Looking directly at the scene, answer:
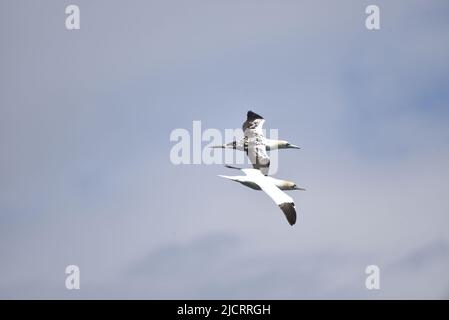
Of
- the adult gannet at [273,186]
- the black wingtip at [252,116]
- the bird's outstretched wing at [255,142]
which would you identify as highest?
the black wingtip at [252,116]

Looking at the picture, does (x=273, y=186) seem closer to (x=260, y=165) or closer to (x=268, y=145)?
(x=260, y=165)

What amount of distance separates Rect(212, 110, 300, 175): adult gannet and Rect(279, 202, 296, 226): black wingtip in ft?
20.9

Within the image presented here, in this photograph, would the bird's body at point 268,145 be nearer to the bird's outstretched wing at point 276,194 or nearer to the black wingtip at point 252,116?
the black wingtip at point 252,116

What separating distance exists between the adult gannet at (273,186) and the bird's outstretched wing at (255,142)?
56.8 inches

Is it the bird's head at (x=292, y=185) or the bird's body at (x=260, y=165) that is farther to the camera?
the bird's head at (x=292, y=185)

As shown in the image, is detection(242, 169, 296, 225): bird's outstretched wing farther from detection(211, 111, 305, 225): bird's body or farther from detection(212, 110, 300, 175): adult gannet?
detection(212, 110, 300, 175): adult gannet

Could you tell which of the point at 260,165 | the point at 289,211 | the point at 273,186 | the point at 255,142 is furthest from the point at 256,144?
the point at 289,211

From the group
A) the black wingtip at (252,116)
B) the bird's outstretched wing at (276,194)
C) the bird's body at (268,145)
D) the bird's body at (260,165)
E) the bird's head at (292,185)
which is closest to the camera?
the bird's outstretched wing at (276,194)

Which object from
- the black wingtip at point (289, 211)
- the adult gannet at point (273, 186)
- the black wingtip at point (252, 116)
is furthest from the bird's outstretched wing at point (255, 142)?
the black wingtip at point (289, 211)

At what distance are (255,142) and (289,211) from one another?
42.6 ft

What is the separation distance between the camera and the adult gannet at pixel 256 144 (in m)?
68.9
